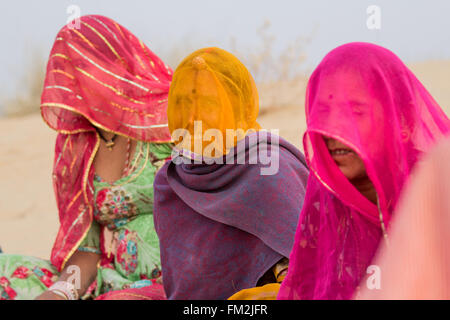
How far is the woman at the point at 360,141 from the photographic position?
2.10 metres

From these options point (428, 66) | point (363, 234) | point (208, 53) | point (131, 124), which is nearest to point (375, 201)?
point (363, 234)

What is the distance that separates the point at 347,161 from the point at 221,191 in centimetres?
109

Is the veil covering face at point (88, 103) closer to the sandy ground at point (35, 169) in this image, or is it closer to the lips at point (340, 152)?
the lips at point (340, 152)

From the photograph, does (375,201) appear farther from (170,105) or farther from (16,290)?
(16,290)

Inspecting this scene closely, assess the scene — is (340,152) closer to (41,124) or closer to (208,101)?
(208,101)

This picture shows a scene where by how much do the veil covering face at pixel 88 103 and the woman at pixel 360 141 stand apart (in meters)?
1.90

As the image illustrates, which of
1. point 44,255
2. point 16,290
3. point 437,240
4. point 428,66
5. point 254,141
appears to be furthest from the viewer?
point 428,66

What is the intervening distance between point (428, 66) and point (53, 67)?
1059cm

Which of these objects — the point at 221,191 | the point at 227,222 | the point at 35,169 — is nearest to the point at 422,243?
the point at 227,222

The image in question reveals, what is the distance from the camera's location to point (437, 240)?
6.34 feet

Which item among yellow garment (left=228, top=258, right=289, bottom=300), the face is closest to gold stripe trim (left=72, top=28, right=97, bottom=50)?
yellow garment (left=228, top=258, right=289, bottom=300)

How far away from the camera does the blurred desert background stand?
882 centimetres

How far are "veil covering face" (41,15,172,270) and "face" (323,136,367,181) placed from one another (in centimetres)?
193

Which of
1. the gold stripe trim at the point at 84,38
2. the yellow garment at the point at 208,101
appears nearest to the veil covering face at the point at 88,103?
the gold stripe trim at the point at 84,38
